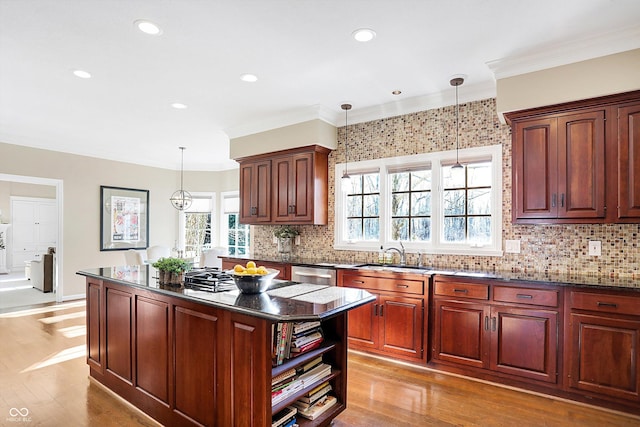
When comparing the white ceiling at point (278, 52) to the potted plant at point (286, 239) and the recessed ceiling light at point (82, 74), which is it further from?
the potted plant at point (286, 239)

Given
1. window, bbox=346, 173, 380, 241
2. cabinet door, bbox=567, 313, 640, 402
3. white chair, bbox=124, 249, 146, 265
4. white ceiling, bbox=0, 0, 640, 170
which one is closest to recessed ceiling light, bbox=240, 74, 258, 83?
white ceiling, bbox=0, 0, 640, 170

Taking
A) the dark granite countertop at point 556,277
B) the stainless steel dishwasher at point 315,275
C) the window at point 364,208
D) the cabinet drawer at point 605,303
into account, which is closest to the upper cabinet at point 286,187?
the window at point 364,208

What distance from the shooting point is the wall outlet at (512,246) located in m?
3.44

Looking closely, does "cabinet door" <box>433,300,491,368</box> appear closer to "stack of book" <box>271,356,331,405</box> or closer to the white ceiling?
"stack of book" <box>271,356,331,405</box>

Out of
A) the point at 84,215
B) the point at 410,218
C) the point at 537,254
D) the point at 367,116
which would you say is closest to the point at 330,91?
the point at 367,116

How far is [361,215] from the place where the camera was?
15.0 ft

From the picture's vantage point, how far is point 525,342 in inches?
115

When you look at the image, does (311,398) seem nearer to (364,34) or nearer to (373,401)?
(373,401)

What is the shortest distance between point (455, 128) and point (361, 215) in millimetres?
1517

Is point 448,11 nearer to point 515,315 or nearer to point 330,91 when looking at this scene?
point 330,91

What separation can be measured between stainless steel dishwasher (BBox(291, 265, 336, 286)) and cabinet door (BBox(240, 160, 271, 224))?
1.06 m

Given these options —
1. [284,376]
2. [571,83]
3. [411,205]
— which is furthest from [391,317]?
[571,83]

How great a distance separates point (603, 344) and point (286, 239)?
11.9ft

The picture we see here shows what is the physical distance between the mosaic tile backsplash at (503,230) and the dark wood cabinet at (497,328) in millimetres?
562
